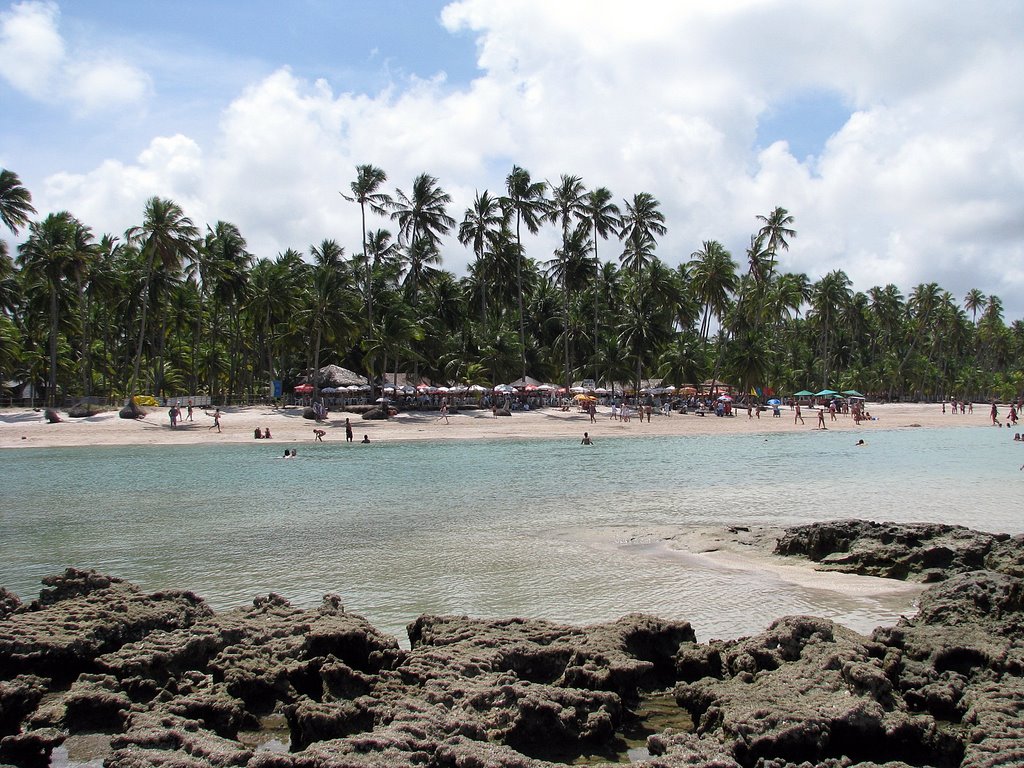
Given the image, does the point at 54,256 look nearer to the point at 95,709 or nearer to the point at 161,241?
the point at 161,241

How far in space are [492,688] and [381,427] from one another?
125ft

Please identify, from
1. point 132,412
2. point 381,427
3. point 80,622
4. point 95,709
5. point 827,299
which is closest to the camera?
point 95,709

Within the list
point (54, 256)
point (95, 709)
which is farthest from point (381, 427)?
point (95, 709)

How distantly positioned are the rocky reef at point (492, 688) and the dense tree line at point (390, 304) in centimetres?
4241

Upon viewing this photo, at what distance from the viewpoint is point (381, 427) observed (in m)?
42.5

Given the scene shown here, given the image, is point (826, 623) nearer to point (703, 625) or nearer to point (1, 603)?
point (703, 625)

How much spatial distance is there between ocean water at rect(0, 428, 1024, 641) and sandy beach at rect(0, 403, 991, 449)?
18.3 feet

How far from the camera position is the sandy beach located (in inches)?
1422

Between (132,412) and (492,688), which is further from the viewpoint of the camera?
(132,412)

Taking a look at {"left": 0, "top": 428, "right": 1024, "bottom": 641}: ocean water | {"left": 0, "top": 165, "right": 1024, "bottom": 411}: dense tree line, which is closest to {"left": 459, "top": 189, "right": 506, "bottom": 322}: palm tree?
{"left": 0, "top": 165, "right": 1024, "bottom": 411}: dense tree line

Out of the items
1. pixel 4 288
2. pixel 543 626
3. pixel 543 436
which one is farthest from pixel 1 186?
pixel 543 626

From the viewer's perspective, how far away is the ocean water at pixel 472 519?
8.90 metres

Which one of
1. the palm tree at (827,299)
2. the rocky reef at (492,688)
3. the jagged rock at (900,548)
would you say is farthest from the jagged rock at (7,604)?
the palm tree at (827,299)

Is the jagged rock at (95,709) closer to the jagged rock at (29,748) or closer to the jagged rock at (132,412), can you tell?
the jagged rock at (29,748)
